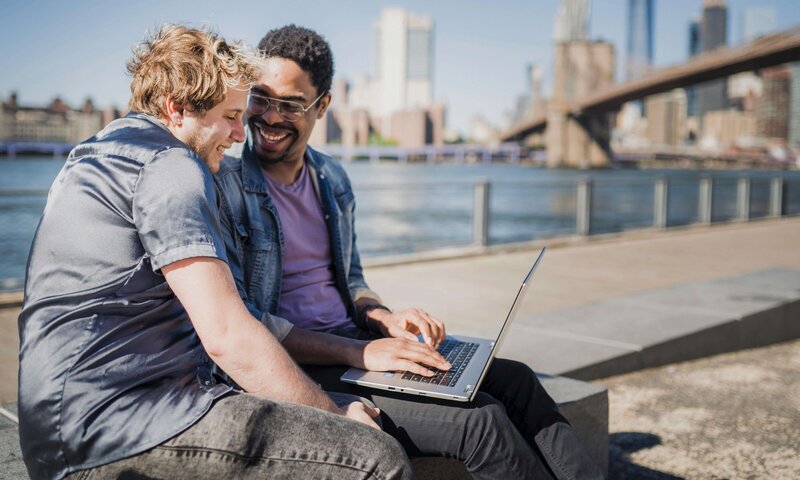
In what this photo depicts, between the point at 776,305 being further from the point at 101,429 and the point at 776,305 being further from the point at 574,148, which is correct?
the point at 574,148

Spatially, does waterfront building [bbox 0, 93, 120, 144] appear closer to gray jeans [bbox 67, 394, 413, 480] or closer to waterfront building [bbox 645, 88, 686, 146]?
gray jeans [bbox 67, 394, 413, 480]

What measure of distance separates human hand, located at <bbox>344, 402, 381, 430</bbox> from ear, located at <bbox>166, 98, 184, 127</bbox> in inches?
23.4

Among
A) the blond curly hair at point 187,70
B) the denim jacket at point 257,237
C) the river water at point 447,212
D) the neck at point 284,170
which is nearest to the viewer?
the blond curly hair at point 187,70

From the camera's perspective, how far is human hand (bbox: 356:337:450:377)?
1.69 m

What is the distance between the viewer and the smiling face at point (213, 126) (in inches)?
53.2

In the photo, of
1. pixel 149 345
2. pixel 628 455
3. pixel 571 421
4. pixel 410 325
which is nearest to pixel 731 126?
pixel 628 455

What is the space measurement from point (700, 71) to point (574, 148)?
17125mm

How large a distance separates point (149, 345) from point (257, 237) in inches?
25.6

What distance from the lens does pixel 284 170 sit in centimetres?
209

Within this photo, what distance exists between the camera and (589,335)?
3596mm

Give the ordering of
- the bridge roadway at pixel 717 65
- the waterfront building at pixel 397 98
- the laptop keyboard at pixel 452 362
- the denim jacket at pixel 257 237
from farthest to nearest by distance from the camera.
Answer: the waterfront building at pixel 397 98 → the bridge roadway at pixel 717 65 → the denim jacket at pixel 257 237 → the laptop keyboard at pixel 452 362

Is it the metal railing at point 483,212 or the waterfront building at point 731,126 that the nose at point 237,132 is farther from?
the waterfront building at point 731,126

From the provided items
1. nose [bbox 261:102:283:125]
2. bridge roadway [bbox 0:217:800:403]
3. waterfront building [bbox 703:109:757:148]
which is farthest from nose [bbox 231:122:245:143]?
waterfront building [bbox 703:109:757:148]

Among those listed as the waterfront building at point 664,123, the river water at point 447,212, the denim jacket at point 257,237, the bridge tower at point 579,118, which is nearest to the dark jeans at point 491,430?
the denim jacket at point 257,237
